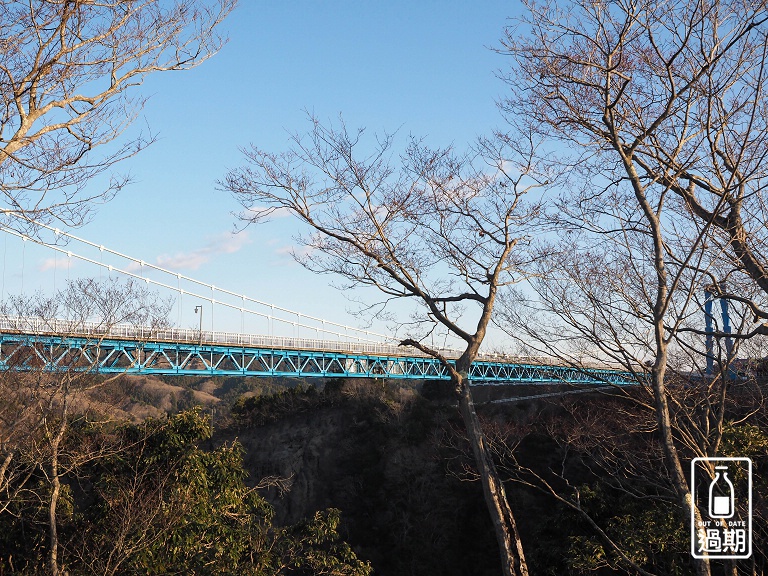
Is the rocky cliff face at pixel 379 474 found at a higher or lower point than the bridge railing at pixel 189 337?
lower

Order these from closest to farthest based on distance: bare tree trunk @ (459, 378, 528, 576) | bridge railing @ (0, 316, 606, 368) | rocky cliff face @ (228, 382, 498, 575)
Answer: bare tree trunk @ (459, 378, 528, 576), bridge railing @ (0, 316, 606, 368), rocky cliff face @ (228, 382, 498, 575)

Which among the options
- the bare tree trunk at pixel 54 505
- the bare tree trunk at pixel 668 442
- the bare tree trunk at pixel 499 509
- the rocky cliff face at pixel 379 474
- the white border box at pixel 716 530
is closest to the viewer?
the bare tree trunk at pixel 668 442

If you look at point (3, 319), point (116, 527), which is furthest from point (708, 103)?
point (3, 319)

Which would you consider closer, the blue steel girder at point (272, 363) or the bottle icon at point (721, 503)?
the bottle icon at point (721, 503)

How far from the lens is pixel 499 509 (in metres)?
7.30

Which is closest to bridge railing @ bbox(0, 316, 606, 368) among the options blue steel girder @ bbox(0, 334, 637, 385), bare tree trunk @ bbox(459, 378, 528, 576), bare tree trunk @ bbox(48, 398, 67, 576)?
blue steel girder @ bbox(0, 334, 637, 385)

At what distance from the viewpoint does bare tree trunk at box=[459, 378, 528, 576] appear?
7.21m

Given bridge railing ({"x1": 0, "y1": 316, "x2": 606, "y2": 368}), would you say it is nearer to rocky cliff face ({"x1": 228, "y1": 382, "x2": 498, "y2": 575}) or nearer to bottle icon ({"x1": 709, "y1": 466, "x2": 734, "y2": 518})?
rocky cliff face ({"x1": 228, "y1": 382, "x2": 498, "y2": 575})

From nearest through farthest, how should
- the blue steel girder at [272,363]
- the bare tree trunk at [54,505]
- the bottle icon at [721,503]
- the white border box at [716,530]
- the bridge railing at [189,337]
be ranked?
the white border box at [716,530] → the bottle icon at [721,503] → the bare tree trunk at [54,505] → the bridge railing at [189,337] → the blue steel girder at [272,363]

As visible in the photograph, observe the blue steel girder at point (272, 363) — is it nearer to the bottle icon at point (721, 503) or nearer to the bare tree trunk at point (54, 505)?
the bare tree trunk at point (54, 505)

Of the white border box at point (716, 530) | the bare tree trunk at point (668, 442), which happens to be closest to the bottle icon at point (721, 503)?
the white border box at point (716, 530)

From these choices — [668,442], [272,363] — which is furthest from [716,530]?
[272,363]

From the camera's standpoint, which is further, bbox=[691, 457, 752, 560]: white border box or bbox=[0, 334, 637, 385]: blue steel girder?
bbox=[0, 334, 637, 385]: blue steel girder

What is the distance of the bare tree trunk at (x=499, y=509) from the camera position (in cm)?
721
